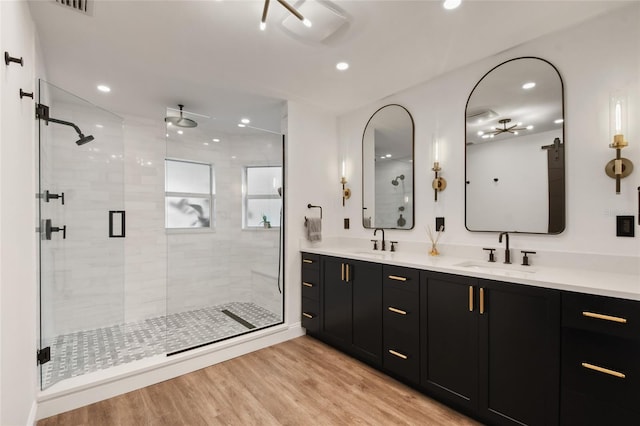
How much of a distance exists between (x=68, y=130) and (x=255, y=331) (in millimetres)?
2521

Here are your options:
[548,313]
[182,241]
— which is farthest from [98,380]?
[548,313]

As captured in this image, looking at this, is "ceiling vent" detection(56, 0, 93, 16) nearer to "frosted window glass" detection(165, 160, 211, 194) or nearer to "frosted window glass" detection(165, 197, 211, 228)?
"frosted window glass" detection(165, 160, 211, 194)

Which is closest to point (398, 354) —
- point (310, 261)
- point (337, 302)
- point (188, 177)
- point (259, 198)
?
point (337, 302)

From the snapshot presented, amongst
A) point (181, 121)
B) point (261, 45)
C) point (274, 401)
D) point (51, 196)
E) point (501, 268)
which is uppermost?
point (261, 45)

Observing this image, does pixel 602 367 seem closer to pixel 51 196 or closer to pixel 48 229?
pixel 48 229

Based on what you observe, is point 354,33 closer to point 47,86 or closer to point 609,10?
point 609,10

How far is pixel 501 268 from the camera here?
2035 mm

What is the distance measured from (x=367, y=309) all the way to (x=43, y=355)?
2.43 m

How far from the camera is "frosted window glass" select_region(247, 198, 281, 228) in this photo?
345 centimetres

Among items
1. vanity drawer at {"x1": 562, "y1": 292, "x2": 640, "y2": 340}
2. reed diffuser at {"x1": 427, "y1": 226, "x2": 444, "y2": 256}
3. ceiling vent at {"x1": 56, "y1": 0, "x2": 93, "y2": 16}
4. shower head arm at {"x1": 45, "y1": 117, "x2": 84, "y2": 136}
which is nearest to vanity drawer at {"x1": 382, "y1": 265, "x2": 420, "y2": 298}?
reed diffuser at {"x1": 427, "y1": 226, "x2": 444, "y2": 256}

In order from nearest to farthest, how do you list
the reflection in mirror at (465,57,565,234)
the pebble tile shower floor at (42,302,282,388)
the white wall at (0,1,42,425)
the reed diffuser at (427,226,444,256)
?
the white wall at (0,1,42,425) < the reflection in mirror at (465,57,565,234) < the pebble tile shower floor at (42,302,282,388) < the reed diffuser at (427,226,444,256)

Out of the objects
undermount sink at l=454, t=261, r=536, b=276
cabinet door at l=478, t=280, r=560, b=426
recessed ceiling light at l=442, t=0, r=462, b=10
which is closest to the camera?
cabinet door at l=478, t=280, r=560, b=426

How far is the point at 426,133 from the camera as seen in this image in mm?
2826

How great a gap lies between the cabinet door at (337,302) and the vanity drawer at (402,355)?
446 millimetres
